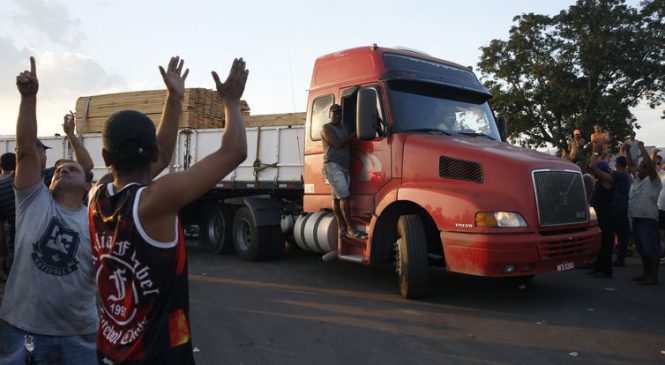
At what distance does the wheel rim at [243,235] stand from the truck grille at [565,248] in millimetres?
5486

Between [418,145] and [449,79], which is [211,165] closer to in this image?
[418,145]

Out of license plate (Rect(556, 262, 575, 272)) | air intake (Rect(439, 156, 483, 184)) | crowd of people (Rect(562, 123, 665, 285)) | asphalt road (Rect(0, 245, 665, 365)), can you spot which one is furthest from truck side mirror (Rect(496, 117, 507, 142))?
license plate (Rect(556, 262, 575, 272))

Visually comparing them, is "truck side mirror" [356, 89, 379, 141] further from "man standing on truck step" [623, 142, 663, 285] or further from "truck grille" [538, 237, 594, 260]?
"man standing on truck step" [623, 142, 663, 285]

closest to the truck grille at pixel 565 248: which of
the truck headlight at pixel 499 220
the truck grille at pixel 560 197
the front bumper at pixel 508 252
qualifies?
the front bumper at pixel 508 252

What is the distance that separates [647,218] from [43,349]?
24.3 feet

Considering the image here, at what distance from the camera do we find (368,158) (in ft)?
22.1

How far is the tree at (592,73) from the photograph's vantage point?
95.5 feet

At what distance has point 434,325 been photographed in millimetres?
5145

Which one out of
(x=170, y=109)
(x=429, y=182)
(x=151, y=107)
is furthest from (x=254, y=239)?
(x=170, y=109)

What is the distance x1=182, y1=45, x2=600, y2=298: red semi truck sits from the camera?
17.9 feet

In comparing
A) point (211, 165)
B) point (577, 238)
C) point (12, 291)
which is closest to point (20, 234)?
point (12, 291)

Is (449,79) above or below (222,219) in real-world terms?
above

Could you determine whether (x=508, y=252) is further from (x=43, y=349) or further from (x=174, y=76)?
(x=43, y=349)

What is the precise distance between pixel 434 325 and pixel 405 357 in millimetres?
993
